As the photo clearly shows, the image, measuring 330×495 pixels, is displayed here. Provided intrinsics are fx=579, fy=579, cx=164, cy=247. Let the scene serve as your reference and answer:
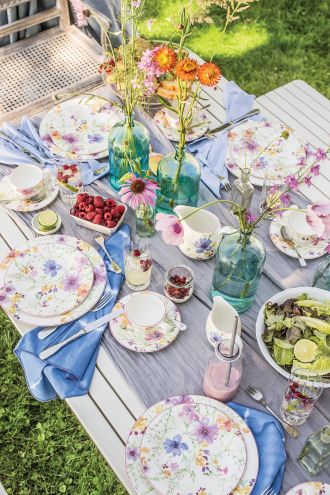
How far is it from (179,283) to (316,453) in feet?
2.10

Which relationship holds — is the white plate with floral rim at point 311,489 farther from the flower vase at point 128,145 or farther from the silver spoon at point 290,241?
the flower vase at point 128,145

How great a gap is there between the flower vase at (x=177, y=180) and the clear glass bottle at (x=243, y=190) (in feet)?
0.50

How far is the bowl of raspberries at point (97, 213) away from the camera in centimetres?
200

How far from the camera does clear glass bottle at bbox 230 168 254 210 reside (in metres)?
1.96

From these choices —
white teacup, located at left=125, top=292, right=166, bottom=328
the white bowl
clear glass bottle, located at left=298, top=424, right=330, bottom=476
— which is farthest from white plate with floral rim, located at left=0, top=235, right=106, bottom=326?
clear glass bottle, located at left=298, top=424, right=330, bottom=476

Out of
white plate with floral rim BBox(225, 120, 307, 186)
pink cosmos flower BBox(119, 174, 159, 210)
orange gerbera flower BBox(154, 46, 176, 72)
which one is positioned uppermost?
orange gerbera flower BBox(154, 46, 176, 72)

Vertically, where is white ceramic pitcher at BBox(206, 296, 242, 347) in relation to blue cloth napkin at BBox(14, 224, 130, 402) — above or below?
above

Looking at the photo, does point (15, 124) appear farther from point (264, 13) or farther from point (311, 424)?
point (264, 13)

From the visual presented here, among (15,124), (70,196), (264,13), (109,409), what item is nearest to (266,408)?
(109,409)

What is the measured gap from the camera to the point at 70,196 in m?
2.10

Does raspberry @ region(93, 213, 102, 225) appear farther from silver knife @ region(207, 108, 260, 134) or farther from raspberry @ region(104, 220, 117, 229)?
silver knife @ region(207, 108, 260, 134)

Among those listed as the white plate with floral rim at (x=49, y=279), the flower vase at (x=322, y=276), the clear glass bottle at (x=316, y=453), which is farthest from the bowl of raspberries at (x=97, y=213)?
the clear glass bottle at (x=316, y=453)

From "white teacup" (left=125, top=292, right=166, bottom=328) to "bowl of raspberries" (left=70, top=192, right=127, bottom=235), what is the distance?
30 cm

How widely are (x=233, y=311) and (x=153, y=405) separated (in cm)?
35
